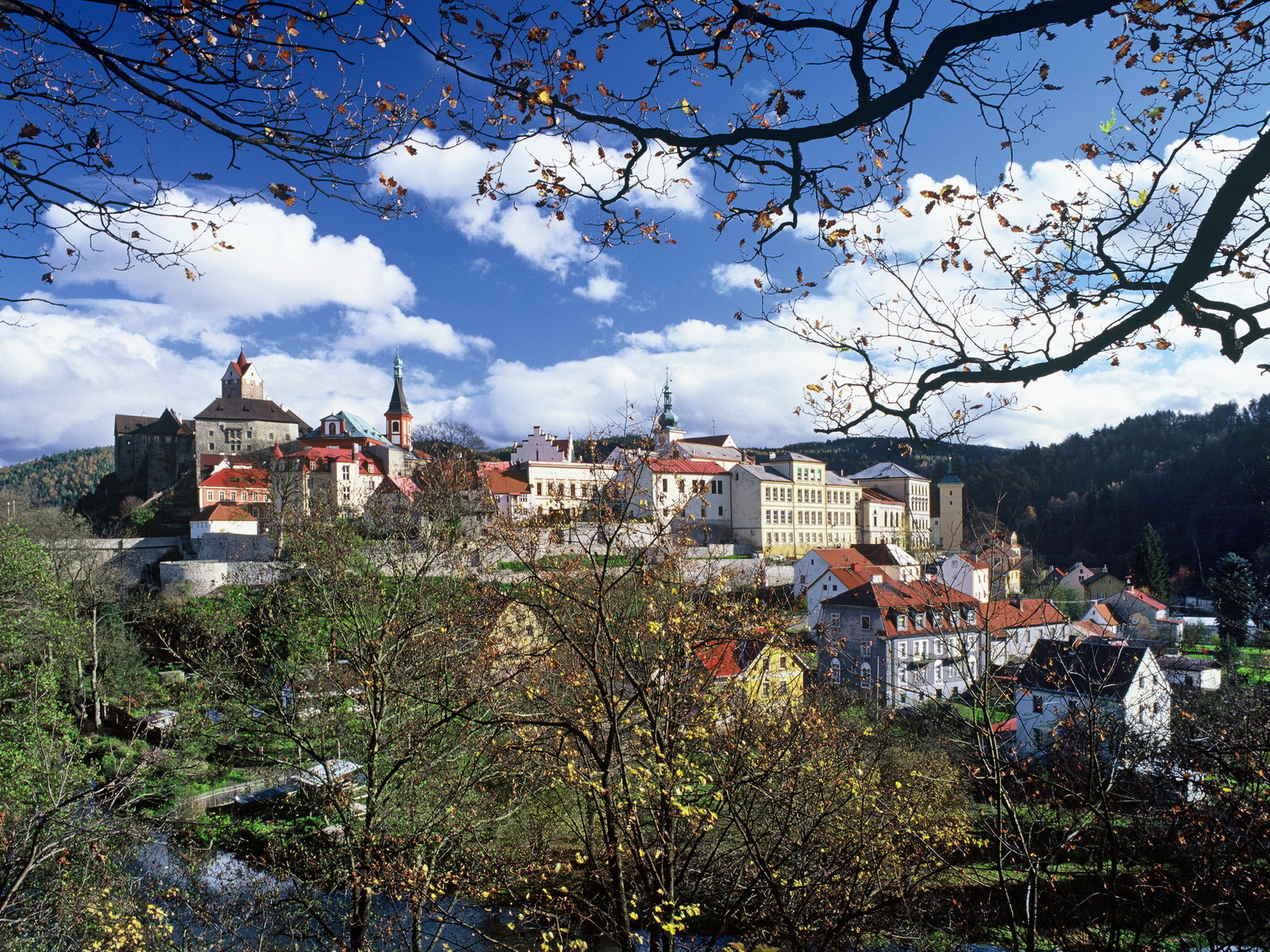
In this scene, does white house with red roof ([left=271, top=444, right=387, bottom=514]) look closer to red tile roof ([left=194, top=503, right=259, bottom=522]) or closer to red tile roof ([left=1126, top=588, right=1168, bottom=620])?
red tile roof ([left=194, top=503, right=259, bottom=522])

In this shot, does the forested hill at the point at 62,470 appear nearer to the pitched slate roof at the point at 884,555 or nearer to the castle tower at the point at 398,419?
the castle tower at the point at 398,419

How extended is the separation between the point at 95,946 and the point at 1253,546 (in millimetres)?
53135

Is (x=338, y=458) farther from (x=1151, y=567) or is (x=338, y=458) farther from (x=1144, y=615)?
(x=1151, y=567)

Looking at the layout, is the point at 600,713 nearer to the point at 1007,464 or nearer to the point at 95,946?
the point at 95,946

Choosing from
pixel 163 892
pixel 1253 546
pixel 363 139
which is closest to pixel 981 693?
pixel 363 139

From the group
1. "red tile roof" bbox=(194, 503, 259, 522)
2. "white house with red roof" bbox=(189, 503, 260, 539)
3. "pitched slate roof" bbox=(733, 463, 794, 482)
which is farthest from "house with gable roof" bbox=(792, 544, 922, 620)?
"red tile roof" bbox=(194, 503, 259, 522)

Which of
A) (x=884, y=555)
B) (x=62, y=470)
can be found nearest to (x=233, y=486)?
(x=884, y=555)

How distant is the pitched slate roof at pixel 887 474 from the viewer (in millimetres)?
67463

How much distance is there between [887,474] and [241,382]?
5717 cm

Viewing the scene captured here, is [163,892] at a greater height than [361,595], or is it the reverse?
[361,595]

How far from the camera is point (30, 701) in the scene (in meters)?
12.5

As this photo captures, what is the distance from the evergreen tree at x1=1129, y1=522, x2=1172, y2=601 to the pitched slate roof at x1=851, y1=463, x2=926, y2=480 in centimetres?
2117

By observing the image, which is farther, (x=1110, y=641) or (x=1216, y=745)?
(x=1110, y=641)

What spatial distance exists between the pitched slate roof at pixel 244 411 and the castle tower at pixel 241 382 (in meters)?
1.81
